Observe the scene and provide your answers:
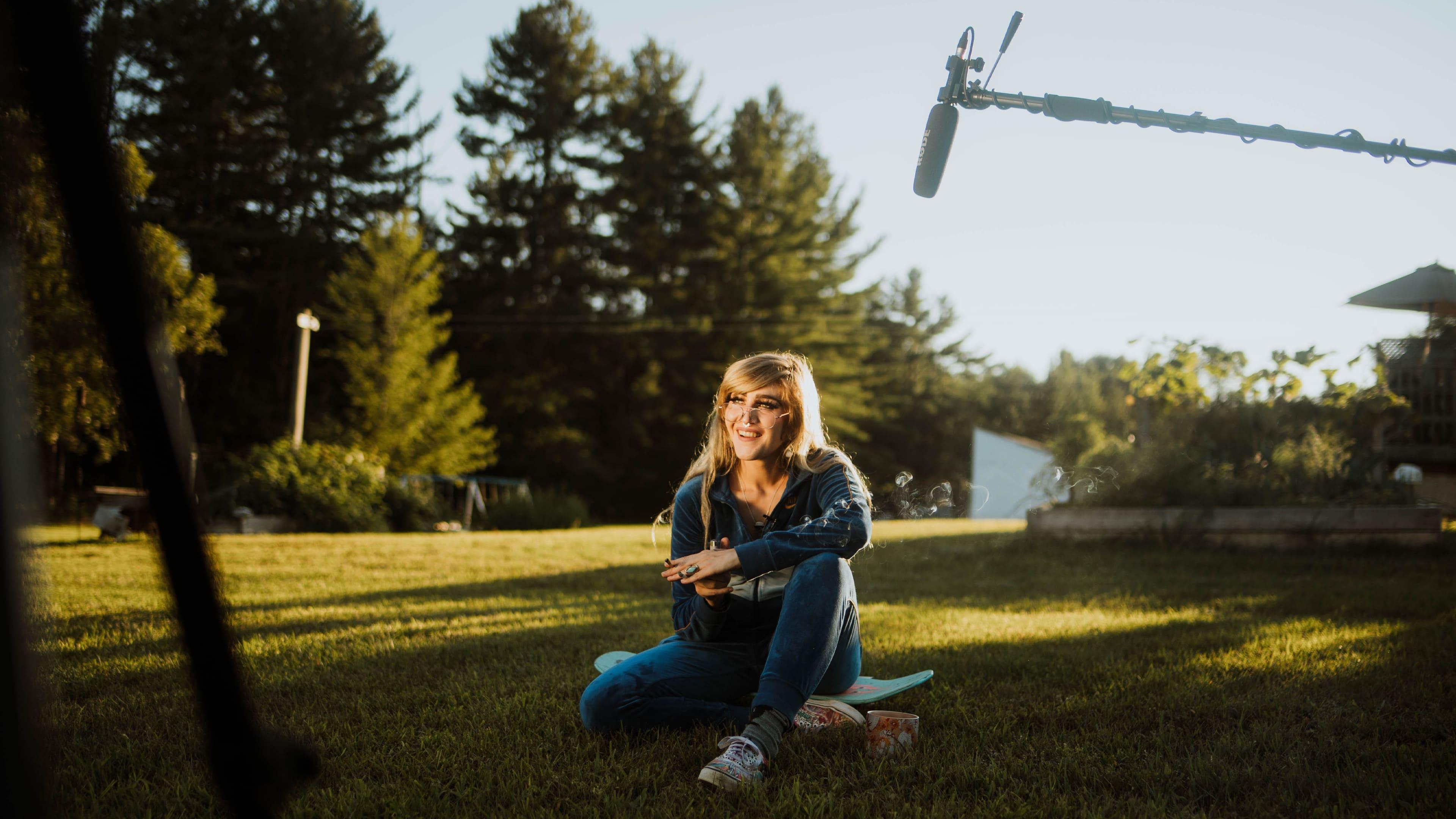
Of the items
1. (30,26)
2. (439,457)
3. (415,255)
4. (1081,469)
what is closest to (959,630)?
(30,26)

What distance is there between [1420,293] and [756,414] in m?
9.13

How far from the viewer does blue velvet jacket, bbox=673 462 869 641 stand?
2535mm

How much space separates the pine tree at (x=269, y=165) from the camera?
22797mm

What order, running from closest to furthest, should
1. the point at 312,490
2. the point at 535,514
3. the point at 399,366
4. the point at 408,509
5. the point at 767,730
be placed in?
the point at 767,730 → the point at 312,490 → the point at 408,509 → the point at 535,514 → the point at 399,366

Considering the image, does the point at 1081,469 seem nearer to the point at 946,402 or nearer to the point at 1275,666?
the point at 1275,666

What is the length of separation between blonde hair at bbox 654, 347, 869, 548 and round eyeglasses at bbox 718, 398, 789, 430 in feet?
0.11

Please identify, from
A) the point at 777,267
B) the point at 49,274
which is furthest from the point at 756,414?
the point at 777,267

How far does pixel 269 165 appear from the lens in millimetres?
24953

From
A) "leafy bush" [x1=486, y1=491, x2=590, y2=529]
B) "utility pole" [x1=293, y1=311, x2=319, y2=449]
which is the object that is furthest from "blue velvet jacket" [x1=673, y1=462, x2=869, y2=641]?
"utility pole" [x1=293, y1=311, x2=319, y2=449]

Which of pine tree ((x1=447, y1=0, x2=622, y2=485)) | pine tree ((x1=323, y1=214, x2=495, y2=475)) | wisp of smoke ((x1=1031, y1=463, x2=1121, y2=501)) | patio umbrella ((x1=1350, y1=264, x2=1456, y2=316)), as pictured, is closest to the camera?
wisp of smoke ((x1=1031, y1=463, x2=1121, y2=501))

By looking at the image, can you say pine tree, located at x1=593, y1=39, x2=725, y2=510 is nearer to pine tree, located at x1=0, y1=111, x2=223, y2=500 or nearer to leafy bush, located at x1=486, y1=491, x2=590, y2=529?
leafy bush, located at x1=486, y1=491, x2=590, y2=529

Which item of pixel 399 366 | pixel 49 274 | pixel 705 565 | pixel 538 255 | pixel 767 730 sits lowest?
pixel 767 730

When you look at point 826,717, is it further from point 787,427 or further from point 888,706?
point 787,427

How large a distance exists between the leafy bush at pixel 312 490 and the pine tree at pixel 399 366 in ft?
16.3
